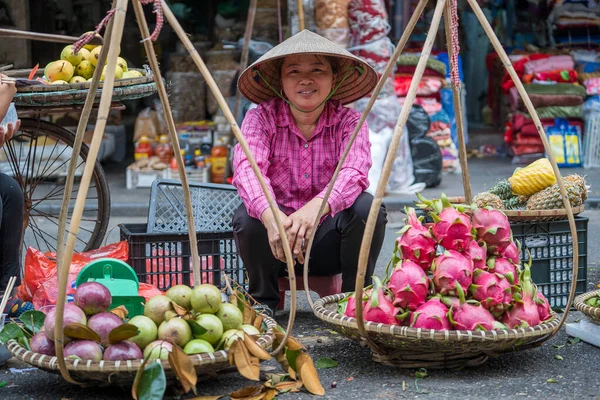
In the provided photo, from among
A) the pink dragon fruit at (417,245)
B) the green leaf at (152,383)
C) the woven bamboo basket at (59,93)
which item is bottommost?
the green leaf at (152,383)

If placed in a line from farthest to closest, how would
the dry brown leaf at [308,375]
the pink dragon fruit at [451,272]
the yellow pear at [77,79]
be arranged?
1. the yellow pear at [77,79]
2. the pink dragon fruit at [451,272]
3. the dry brown leaf at [308,375]

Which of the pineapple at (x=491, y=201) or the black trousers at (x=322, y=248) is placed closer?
the black trousers at (x=322, y=248)

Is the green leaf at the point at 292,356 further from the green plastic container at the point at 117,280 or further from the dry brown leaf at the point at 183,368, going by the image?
the green plastic container at the point at 117,280

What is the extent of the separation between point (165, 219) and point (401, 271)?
1434 mm

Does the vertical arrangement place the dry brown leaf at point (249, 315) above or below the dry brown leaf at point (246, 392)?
above

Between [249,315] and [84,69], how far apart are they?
177cm

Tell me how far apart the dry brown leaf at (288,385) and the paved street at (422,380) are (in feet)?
0.07

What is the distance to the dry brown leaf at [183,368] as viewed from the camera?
233 cm

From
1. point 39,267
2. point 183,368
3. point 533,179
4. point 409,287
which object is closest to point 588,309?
point 409,287

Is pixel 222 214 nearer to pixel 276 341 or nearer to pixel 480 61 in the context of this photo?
pixel 276 341

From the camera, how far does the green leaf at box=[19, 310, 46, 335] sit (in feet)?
8.73

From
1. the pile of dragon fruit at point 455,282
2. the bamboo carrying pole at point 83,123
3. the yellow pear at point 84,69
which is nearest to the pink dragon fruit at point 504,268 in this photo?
the pile of dragon fruit at point 455,282

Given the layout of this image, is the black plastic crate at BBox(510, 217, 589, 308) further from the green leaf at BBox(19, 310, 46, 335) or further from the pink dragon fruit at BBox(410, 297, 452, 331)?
the green leaf at BBox(19, 310, 46, 335)

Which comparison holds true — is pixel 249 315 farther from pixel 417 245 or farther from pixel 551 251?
pixel 551 251
